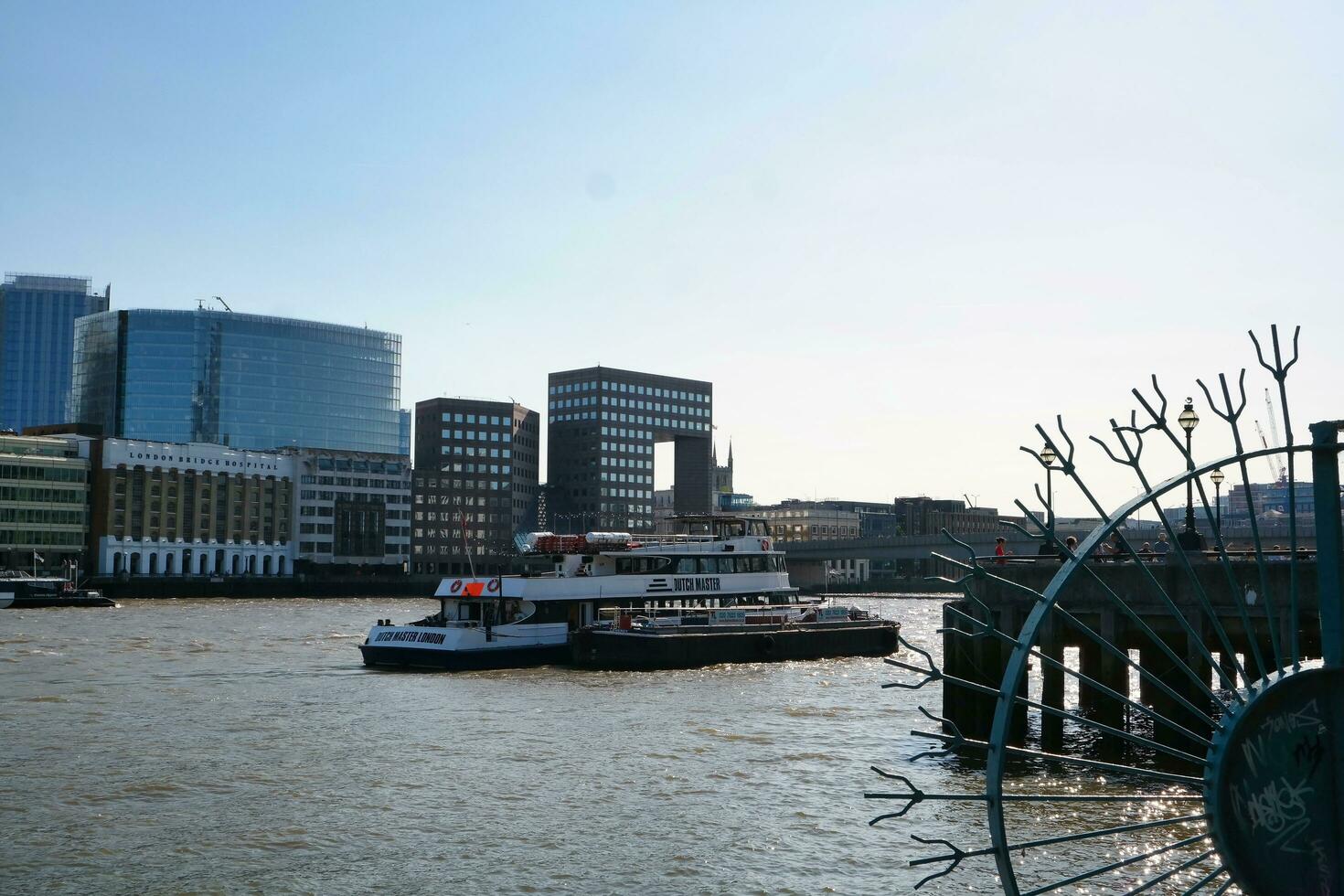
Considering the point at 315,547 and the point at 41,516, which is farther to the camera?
the point at 315,547

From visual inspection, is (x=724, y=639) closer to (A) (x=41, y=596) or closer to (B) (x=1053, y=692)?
(B) (x=1053, y=692)

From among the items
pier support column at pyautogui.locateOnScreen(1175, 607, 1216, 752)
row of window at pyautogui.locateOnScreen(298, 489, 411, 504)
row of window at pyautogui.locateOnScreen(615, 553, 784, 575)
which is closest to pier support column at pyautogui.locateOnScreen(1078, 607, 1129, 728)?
pier support column at pyautogui.locateOnScreen(1175, 607, 1216, 752)

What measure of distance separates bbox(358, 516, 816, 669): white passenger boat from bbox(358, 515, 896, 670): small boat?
0.05 meters

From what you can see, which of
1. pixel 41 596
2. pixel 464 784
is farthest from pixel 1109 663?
pixel 41 596

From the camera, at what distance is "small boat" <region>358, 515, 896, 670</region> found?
54469 millimetres

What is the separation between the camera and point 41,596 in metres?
115

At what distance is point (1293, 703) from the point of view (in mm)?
6551

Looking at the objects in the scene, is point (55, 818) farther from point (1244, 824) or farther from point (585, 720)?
point (1244, 824)

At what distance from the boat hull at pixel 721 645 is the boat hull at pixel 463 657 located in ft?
3.79

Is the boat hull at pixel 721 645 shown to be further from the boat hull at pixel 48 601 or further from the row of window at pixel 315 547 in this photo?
the row of window at pixel 315 547

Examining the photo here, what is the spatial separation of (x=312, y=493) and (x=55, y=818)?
6685 inches

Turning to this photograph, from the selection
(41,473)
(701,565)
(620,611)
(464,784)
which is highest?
(41,473)

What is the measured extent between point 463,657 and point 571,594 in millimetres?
6113

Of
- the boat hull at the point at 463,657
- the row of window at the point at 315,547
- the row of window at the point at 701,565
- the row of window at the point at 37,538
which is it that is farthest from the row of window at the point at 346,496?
the boat hull at the point at 463,657
